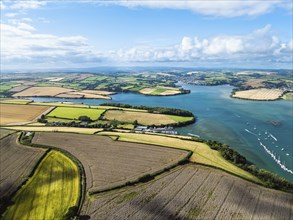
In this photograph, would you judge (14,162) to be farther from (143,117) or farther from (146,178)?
(143,117)

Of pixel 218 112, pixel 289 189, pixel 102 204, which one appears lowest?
pixel 218 112

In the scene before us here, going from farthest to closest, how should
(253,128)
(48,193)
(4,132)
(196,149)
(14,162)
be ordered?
(253,128), (4,132), (196,149), (14,162), (48,193)

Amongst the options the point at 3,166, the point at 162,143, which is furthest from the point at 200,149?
the point at 3,166

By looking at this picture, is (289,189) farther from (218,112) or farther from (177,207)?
(218,112)

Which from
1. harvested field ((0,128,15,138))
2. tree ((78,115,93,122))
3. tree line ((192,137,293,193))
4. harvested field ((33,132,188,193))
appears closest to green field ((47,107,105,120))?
tree ((78,115,93,122))

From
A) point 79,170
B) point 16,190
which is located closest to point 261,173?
point 79,170

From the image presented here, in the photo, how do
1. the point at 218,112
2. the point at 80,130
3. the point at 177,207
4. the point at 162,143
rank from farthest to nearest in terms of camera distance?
the point at 218,112
the point at 80,130
the point at 162,143
the point at 177,207

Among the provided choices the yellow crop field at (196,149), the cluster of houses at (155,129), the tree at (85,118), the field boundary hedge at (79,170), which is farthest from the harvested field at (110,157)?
the tree at (85,118)
